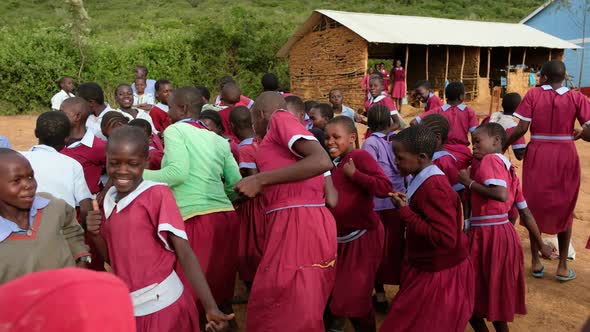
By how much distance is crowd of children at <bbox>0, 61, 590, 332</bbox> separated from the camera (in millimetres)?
2043

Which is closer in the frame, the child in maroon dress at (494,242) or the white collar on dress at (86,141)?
the child in maroon dress at (494,242)

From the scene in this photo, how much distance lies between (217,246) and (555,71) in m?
3.37

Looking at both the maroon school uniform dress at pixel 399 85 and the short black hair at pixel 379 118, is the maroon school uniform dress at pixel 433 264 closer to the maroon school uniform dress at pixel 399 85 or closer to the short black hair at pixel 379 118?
the short black hair at pixel 379 118

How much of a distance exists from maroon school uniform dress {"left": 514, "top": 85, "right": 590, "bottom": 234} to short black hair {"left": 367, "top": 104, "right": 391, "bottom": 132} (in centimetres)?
137

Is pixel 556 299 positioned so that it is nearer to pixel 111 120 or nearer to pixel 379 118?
pixel 379 118

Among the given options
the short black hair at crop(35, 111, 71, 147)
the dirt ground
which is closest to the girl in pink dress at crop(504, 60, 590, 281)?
the dirt ground

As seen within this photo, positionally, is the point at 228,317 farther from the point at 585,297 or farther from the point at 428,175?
the point at 585,297

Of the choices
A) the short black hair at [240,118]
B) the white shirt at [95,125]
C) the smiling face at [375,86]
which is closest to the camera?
the short black hair at [240,118]

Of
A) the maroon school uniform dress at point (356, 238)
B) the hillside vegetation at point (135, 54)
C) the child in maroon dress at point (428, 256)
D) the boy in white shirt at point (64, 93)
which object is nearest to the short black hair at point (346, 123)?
the maroon school uniform dress at point (356, 238)

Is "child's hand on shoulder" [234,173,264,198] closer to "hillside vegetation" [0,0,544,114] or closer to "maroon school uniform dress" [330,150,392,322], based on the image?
"maroon school uniform dress" [330,150,392,322]

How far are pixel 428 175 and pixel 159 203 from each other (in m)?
1.45

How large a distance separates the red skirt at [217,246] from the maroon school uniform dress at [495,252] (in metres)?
1.65

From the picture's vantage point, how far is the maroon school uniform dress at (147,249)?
1985 mm

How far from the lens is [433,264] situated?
2633 millimetres
